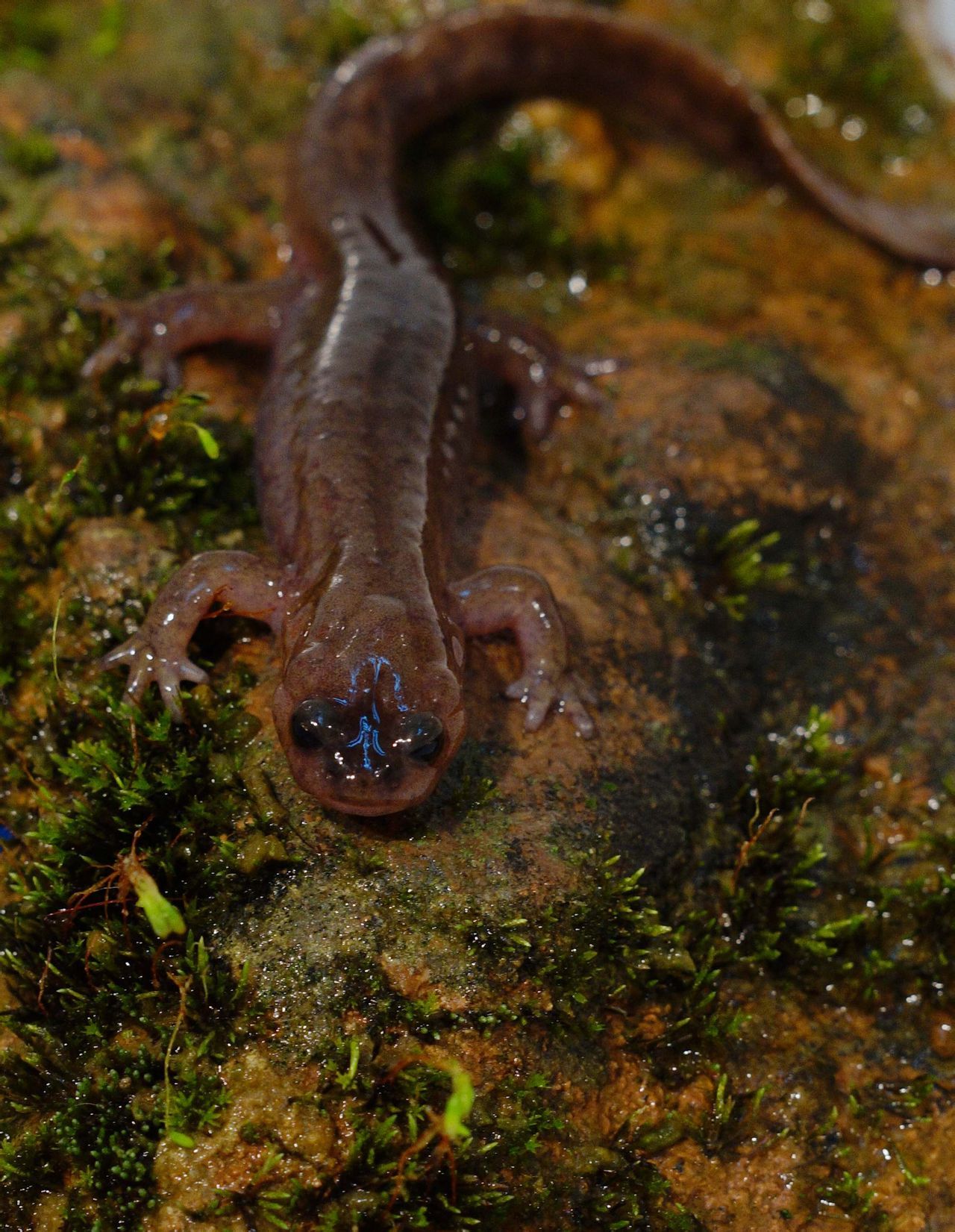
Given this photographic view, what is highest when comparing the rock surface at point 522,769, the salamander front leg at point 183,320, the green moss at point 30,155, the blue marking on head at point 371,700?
the green moss at point 30,155

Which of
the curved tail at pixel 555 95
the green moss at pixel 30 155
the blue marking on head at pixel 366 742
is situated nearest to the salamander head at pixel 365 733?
the blue marking on head at pixel 366 742

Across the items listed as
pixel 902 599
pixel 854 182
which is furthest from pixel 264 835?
pixel 854 182

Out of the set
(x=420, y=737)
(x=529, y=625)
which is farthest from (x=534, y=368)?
(x=420, y=737)

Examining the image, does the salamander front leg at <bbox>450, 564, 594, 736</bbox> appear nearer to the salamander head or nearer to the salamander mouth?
the salamander head

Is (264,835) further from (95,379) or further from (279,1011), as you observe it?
(95,379)

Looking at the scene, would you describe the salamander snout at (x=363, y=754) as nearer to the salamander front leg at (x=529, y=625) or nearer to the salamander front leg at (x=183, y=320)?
the salamander front leg at (x=529, y=625)

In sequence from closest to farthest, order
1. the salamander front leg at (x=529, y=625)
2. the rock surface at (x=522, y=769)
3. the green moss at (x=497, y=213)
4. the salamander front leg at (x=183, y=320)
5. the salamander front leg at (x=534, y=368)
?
the rock surface at (x=522, y=769)
the salamander front leg at (x=529, y=625)
the salamander front leg at (x=183, y=320)
the salamander front leg at (x=534, y=368)
the green moss at (x=497, y=213)
